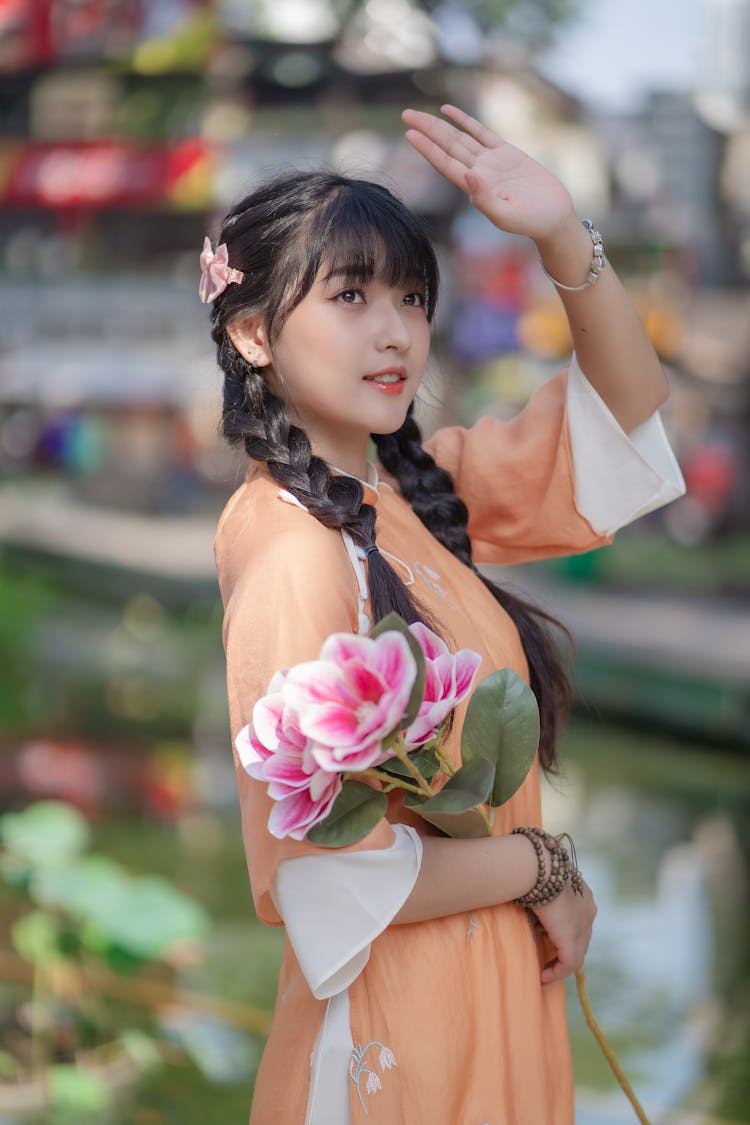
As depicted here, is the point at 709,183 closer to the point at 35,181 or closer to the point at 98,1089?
the point at 35,181

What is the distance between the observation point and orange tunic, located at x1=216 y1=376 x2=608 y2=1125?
1.24 metres

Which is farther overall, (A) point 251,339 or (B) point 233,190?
(B) point 233,190

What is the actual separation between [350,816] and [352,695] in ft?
0.41

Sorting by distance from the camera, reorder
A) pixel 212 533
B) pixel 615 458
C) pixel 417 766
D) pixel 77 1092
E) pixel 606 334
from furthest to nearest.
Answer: pixel 212 533 < pixel 77 1092 < pixel 615 458 < pixel 606 334 < pixel 417 766

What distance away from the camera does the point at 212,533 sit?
13.4 metres

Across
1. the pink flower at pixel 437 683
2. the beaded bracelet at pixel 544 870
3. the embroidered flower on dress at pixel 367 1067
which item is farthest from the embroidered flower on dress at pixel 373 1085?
the pink flower at pixel 437 683

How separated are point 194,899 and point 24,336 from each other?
45.5 ft

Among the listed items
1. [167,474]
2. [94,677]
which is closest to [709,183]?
[167,474]

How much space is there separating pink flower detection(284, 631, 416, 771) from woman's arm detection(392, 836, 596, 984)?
0.19 metres

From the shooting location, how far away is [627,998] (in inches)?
145

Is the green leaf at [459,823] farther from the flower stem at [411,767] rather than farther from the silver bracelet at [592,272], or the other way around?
the silver bracelet at [592,272]

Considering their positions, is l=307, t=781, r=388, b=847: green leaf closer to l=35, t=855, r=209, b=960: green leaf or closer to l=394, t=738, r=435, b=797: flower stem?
l=394, t=738, r=435, b=797: flower stem

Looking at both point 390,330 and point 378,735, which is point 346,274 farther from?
point 378,735

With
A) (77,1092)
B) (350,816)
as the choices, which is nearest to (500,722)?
(350,816)
